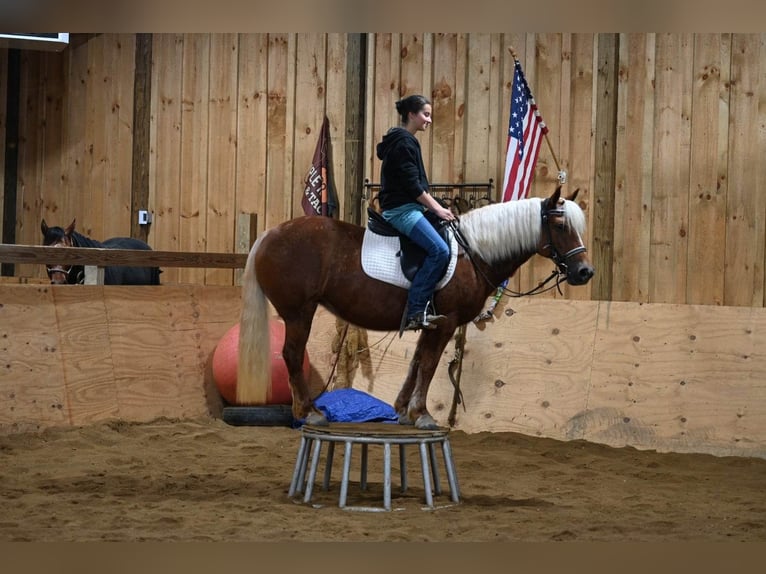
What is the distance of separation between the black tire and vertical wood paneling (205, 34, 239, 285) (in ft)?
5.54

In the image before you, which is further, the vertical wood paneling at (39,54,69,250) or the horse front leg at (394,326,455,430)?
the vertical wood paneling at (39,54,69,250)

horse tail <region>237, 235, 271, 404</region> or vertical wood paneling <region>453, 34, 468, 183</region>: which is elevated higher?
vertical wood paneling <region>453, 34, 468, 183</region>

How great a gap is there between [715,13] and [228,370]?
511 cm

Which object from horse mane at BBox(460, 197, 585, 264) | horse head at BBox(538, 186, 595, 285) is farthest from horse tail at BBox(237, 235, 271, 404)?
horse head at BBox(538, 186, 595, 285)


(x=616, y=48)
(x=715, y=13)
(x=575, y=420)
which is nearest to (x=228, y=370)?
(x=575, y=420)

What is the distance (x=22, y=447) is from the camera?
638cm

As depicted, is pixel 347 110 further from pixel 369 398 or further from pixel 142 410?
pixel 142 410

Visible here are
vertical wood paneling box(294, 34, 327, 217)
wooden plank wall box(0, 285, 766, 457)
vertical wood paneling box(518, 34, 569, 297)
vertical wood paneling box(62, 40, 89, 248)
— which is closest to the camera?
wooden plank wall box(0, 285, 766, 457)

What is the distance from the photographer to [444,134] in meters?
8.25

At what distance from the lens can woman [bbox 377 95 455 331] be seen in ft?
16.7

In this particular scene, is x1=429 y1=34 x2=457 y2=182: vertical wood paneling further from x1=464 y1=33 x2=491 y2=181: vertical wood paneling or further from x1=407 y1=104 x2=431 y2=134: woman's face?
x1=407 y1=104 x2=431 y2=134: woman's face

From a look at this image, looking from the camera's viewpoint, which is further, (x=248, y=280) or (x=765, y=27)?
(x=248, y=280)

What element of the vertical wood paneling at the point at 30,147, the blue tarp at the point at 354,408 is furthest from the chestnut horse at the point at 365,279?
the vertical wood paneling at the point at 30,147

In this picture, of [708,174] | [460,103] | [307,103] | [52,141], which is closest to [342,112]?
[307,103]
